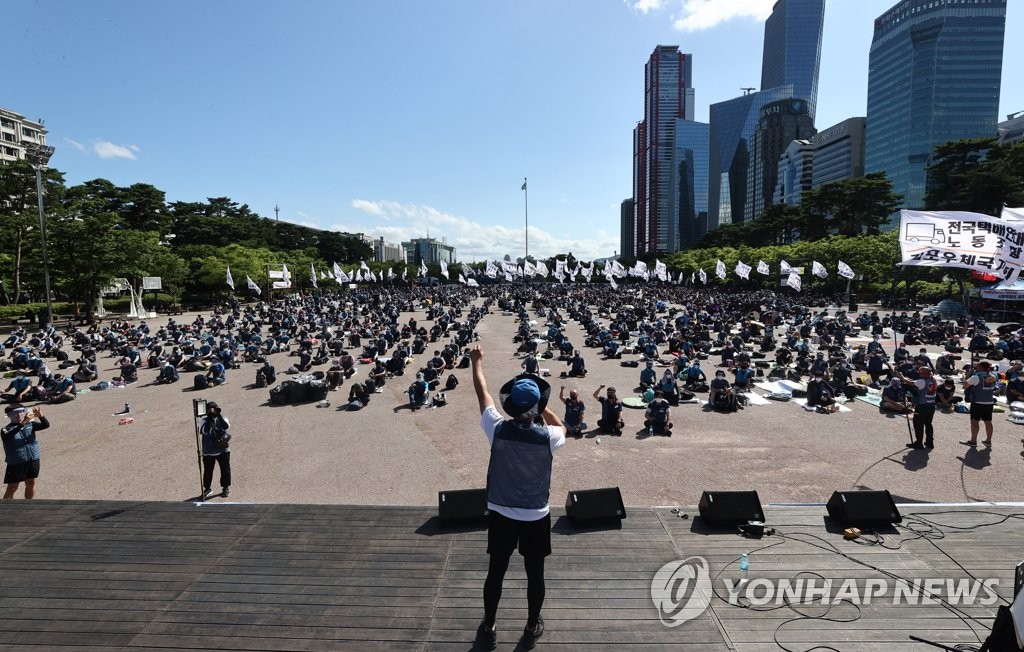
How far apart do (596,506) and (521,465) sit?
3.02 meters

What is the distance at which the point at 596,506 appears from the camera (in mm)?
6043

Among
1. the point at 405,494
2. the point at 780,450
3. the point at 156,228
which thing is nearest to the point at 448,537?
the point at 405,494

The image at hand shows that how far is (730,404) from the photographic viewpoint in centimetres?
1323

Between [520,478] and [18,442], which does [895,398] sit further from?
[18,442]

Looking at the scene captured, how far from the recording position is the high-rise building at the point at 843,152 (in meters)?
133

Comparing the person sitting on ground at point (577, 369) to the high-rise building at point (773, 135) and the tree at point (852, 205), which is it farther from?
the high-rise building at point (773, 135)

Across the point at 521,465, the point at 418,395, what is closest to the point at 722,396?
the point at 418,395

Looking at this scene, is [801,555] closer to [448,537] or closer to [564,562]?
[564,562]

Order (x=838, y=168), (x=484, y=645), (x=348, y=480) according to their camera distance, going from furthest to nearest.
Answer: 1. (x=838, y=168)
2. (x=348, y=480)
3. (x=484, y=645)

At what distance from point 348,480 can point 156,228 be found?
69.9 metres

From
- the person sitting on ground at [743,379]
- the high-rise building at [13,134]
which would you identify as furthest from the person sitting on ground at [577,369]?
the high-rise building at [13,134]

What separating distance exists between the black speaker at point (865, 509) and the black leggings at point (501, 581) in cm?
427

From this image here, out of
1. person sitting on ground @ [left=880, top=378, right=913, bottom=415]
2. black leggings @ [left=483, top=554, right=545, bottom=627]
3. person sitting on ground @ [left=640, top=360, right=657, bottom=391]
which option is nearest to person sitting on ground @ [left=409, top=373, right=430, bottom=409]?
person sitting on ground @ [left=640, top=360, right=657, bottom=391]

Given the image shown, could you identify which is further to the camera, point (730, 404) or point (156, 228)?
point (156, 228)
